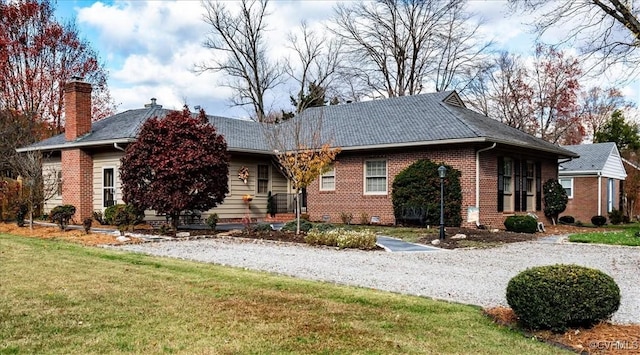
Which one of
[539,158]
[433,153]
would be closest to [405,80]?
[539,158]

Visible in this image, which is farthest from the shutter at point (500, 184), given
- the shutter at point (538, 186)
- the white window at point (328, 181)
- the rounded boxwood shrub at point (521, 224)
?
the white window at point (328, 181)

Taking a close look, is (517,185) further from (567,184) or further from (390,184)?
(567,184)

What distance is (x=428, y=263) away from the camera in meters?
10.5

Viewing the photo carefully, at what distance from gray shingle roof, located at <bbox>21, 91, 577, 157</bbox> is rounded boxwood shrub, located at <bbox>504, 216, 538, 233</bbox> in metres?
2.55

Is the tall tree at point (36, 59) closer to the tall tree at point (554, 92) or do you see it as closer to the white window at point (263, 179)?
the white window at point (263, 179)

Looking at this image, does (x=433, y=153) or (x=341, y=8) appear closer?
(x=433, y=153)

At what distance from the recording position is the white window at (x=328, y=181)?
21.0m

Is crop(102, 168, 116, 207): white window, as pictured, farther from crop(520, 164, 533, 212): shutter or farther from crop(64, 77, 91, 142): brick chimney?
crop(520, 164, 533, 212): shutter

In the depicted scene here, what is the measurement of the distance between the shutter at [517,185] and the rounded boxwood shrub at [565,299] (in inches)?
598

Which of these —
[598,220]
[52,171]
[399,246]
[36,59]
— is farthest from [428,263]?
[36,59]

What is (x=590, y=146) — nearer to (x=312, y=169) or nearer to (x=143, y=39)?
(x=312, y=169)

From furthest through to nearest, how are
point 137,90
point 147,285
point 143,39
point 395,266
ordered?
1. point 137,90
2. point 143,39
3. point 395,266
4. point 147,285

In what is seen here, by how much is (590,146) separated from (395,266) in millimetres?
26515

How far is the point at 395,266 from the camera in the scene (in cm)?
1002
